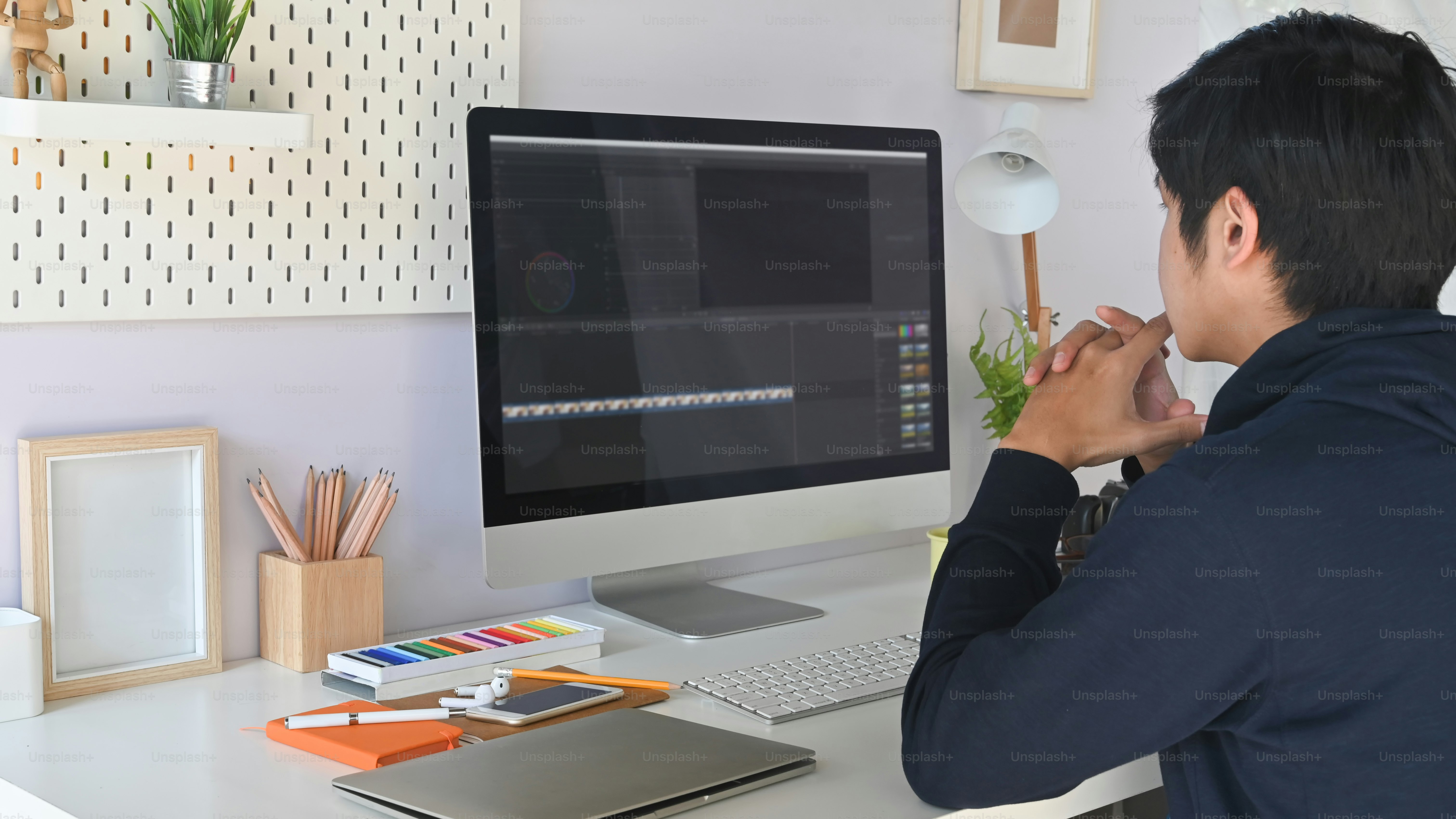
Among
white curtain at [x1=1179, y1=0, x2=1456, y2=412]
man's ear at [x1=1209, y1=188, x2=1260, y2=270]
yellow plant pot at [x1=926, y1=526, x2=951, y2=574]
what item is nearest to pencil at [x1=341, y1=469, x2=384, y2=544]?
yellow plant pot at [x1=926, y1=526, x2=951, y2=574]

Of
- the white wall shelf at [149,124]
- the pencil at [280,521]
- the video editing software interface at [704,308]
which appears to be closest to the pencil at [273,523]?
the pencil at [280,521]

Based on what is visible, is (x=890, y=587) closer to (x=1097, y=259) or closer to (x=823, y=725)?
(x=823, y=725)

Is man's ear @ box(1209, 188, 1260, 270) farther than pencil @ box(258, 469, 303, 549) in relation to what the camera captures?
No

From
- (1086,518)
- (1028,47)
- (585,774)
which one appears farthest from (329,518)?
(1028,47)

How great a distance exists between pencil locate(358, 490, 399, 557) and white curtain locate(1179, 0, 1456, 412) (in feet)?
5.30

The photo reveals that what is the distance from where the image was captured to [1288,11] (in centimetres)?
231

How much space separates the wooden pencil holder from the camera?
1.25 metres

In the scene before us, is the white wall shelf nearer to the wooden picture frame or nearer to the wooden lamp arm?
the wooden picture frame

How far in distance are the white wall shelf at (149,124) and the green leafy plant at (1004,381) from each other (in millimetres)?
1092

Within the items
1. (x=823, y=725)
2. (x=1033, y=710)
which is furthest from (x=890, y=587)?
(x=1033, y=710)

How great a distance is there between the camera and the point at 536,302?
1.28 m

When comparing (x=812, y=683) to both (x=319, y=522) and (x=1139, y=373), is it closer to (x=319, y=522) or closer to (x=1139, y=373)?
(x=1139, y=373)

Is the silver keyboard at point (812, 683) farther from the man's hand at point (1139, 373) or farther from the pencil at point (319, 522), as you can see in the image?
the pencil at point (319, 522)

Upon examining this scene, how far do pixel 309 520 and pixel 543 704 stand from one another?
0.38 metres
